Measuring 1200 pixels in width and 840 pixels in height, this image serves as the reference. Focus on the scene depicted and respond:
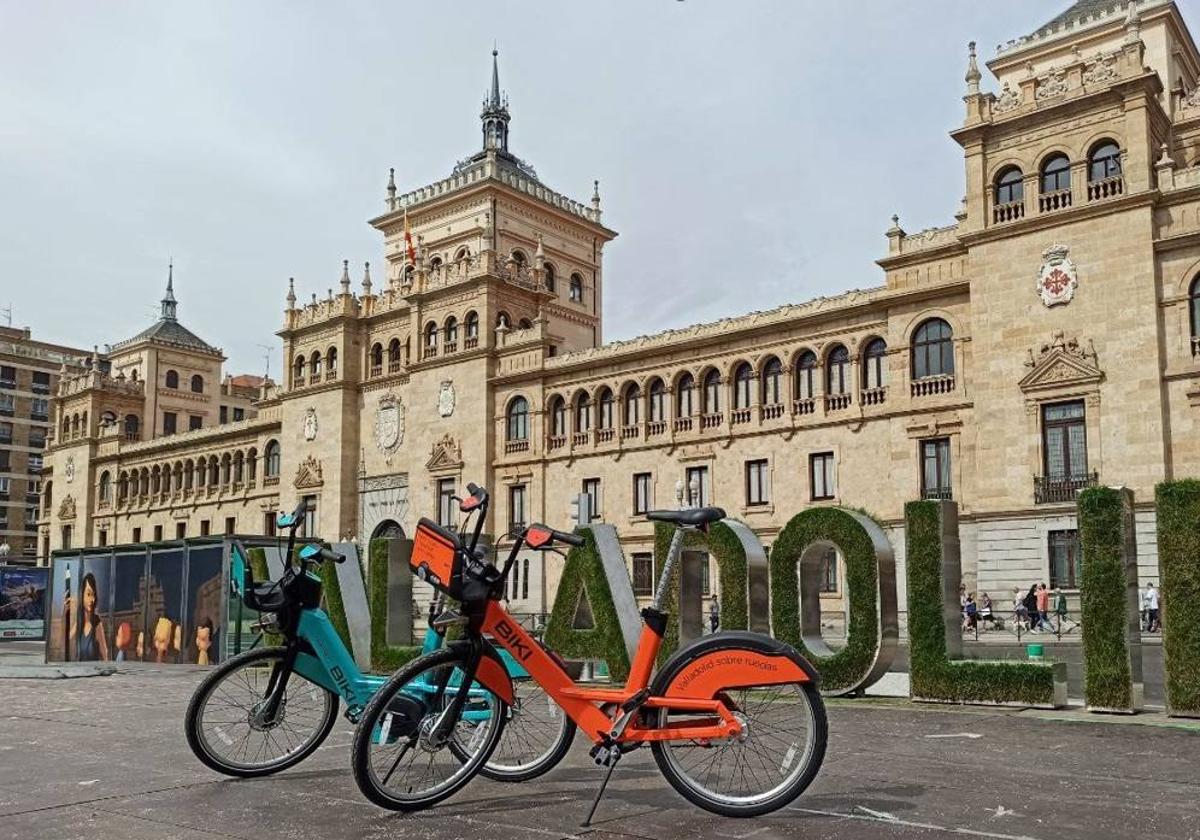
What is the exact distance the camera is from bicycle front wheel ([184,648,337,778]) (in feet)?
25.7

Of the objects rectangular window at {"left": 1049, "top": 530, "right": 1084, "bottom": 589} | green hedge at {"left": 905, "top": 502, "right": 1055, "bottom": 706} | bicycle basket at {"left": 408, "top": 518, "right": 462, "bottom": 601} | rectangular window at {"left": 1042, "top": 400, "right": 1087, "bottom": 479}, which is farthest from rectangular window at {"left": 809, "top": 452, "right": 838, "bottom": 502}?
bicycle basket at {"left": 408, "top": 518, "right": 462, "bottom": 601}

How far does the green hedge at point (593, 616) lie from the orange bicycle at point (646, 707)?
306 inches

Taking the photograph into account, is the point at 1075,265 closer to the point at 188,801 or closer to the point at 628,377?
the point at 628,377

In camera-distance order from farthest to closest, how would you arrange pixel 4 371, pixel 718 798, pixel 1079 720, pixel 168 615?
1. pixel 4 371
2. pixel 168 615
3. pixel 1079 720
4. pixel 718 798

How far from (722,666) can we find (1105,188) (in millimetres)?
27541

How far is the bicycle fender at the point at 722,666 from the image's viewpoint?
21.7 ft

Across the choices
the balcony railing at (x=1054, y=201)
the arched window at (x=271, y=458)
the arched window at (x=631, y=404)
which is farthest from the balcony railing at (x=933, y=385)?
the arched window at (x=271, y=458)

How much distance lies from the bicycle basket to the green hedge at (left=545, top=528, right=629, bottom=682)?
7.76 meters

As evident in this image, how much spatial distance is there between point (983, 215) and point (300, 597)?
28.1 metres

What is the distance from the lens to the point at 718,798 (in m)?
6.45

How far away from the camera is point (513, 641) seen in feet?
23.0

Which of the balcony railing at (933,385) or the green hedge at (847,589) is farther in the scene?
the balcony railing at (933,385)

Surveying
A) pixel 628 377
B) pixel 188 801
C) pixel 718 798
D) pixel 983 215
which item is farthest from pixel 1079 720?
pixel 628 377

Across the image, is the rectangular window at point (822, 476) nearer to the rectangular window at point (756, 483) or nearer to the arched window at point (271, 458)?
the rectangular window at point (756, 483)
